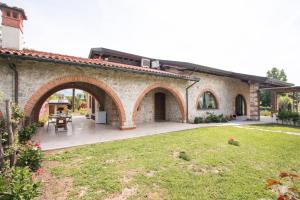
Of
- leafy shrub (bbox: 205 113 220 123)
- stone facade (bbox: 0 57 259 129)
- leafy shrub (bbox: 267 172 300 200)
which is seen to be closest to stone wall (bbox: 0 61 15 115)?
stone facade (bbox: 0 57 259 129)

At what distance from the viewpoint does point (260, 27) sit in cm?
1150

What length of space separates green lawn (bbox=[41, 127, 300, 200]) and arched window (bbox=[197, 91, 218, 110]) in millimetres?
7154

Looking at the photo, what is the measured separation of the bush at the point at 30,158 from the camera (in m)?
4.37

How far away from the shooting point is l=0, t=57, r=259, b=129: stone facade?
23.0 ft

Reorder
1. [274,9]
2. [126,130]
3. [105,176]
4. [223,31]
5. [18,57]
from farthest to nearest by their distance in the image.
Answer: [223,31] < [126,130] < [274,9] < [18,57] < [105,176]

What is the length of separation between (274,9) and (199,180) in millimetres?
10273

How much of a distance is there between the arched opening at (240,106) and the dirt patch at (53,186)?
58.2 ft

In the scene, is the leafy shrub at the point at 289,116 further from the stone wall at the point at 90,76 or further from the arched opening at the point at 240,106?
the stone wall at the point at 90,76

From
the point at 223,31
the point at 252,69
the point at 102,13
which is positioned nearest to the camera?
the point at 102,13

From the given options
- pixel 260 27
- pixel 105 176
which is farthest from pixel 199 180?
pixel 260 27

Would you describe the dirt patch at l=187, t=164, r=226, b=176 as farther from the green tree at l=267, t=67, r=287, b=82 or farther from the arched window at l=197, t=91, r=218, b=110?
the green tree at l=267, t=67, r=287, b=82

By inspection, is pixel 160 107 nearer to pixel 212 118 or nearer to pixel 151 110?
pixel 151 110

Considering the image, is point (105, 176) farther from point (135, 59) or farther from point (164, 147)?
point (135, 59)

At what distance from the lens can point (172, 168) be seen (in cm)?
478
